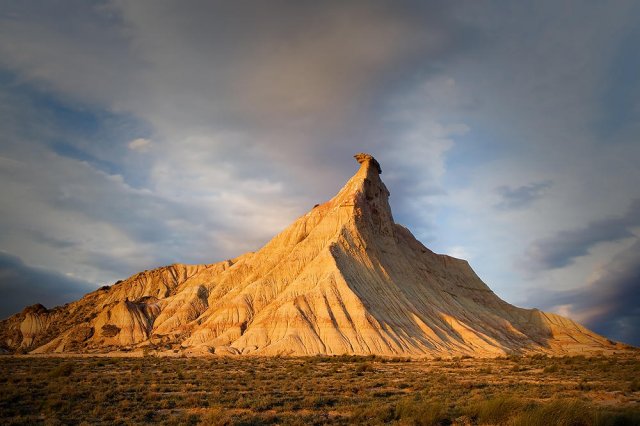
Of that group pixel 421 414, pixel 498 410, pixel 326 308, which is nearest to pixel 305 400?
pixel 421 414

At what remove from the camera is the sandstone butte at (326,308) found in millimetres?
57969

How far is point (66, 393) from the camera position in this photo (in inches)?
712

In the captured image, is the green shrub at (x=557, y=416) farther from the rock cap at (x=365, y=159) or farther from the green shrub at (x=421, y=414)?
the rock cap at (x=365, y=159)

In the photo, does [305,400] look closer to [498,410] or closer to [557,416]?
[498,410]

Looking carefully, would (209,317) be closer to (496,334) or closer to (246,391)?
(496,334)

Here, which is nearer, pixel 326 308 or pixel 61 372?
pixel 61 372

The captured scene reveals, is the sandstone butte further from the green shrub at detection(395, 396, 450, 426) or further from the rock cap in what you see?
the green shrub at detection(395, 396, 450, 426)

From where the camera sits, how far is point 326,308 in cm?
6012

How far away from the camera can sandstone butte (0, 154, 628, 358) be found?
57969 mm

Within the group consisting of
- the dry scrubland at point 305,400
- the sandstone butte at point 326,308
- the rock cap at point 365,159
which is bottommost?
the dry scrubland at point 305,400

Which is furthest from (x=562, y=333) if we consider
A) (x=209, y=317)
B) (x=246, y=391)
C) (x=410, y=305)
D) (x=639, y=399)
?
(x=246, y=391)

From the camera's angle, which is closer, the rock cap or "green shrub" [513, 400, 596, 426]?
"green shrub" [513, 400, 596, 426]

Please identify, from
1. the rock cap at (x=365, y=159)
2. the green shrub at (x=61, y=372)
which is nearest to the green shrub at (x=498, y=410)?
the green shrub at (x=61, y=372)

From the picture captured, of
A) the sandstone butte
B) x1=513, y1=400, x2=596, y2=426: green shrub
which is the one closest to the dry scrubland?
x1=513, y1=400, x2=596, y2=426: green shrub
